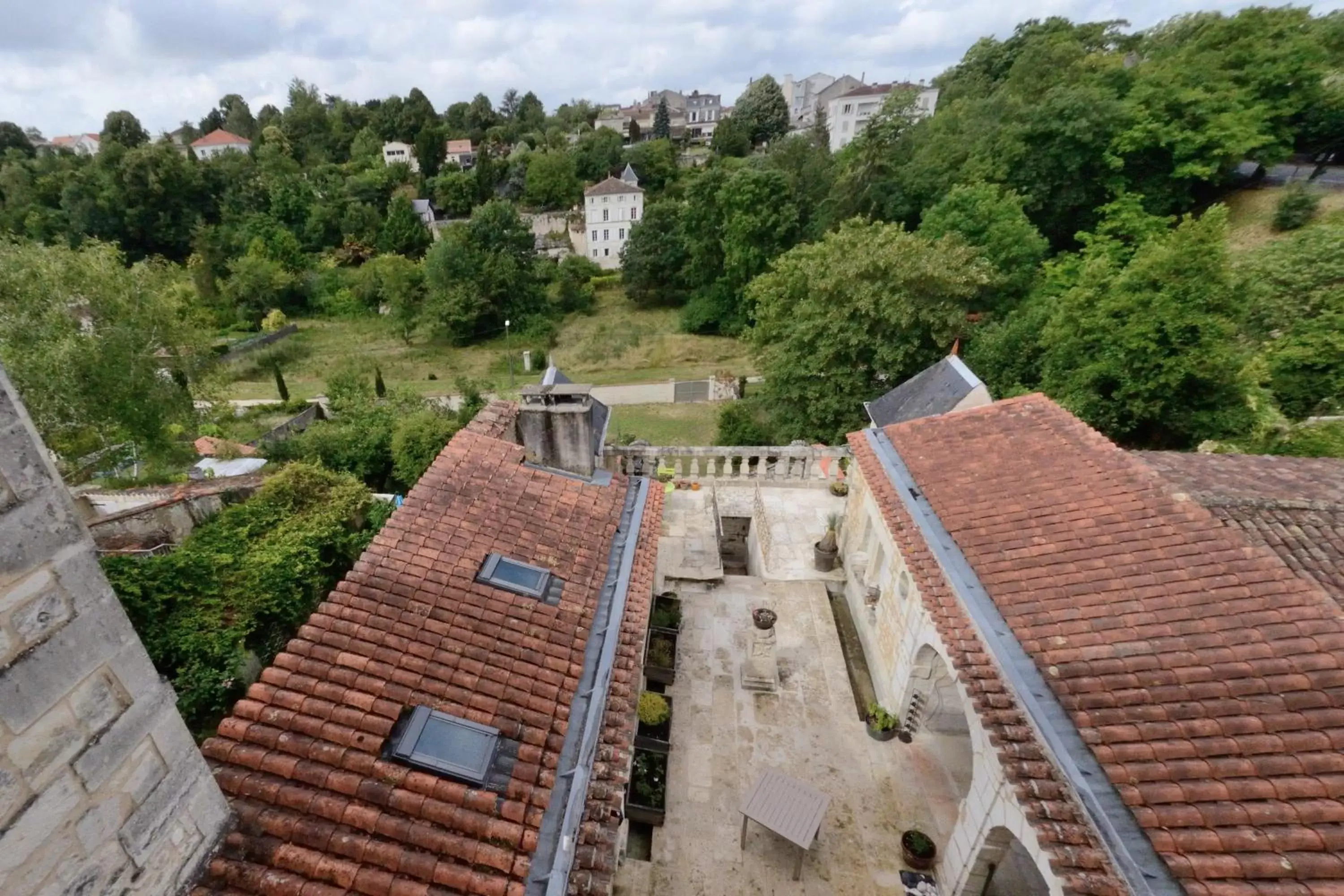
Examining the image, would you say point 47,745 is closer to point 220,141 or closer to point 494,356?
point 494,356

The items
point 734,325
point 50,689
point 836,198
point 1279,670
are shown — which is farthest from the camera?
point 734,325

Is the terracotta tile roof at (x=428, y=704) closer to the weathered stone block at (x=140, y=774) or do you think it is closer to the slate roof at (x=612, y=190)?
the weathered stone block at (x=140, y=774)

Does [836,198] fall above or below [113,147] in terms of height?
below

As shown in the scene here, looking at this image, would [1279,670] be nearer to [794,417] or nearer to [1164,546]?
[1164,546]

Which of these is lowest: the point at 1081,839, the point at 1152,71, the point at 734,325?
the point at 734,325

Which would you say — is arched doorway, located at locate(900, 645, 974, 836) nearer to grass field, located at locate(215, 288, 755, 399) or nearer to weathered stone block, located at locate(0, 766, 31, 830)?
weathered stone block, located at locate(0, 766, 31, 830)

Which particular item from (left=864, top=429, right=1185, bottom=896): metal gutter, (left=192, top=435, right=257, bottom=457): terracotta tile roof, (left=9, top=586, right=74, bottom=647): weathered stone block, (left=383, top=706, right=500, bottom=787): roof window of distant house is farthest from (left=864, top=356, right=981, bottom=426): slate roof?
(left=192, top=435, right=257, bottom=457): terracotta tile roof

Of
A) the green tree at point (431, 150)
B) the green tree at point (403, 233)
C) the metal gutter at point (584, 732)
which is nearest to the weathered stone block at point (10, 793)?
the metal gutter at point (584, 732)

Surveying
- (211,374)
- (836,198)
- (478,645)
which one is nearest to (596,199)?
(836,198)
